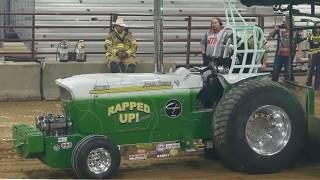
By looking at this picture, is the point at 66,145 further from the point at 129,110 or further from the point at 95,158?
the point at 129,110

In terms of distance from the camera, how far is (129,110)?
286 inches

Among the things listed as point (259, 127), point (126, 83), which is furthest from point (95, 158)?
point (259, 127)

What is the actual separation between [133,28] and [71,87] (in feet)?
31.9

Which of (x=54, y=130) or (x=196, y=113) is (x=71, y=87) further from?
(x=196, y=113)

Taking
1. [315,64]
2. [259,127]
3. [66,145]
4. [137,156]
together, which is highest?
[315,64]

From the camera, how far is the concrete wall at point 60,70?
13734 millimetres

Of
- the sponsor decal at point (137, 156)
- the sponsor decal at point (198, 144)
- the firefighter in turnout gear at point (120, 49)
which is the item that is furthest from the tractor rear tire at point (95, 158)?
the firefighter in turnout gear at point (120, 49)

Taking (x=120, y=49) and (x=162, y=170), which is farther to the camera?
(x=120, y=49)

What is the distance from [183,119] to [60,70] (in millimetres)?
6805

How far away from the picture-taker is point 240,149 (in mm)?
7270

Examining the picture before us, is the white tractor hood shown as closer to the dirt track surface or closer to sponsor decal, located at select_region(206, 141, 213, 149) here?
sponsor decal, located at select_region(206, 141, 213, 149)

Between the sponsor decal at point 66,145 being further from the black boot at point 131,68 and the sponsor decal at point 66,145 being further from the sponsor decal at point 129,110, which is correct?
the black boot at point 131,68

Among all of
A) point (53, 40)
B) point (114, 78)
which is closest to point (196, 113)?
point (114, 78)

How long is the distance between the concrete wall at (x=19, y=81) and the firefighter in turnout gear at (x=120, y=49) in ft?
4.81
